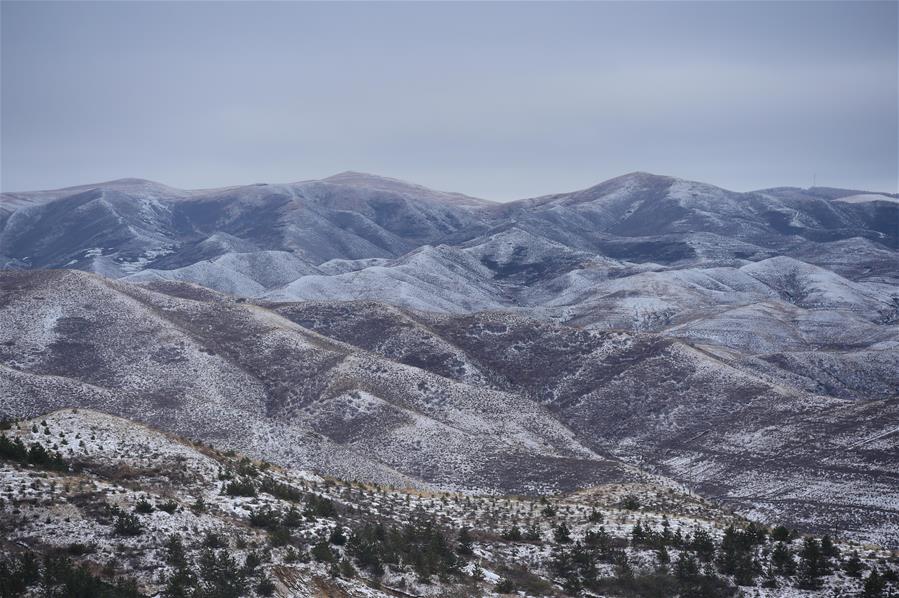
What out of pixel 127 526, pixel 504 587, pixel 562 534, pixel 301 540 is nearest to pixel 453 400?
pixel 562 534

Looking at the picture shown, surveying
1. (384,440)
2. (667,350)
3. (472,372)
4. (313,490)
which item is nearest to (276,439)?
(384,440)

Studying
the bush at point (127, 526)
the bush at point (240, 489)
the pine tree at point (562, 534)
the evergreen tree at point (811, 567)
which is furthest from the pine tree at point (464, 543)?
the evergreen tree at point (811, 567)

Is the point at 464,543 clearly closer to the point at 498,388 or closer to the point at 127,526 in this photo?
the point at 127,526

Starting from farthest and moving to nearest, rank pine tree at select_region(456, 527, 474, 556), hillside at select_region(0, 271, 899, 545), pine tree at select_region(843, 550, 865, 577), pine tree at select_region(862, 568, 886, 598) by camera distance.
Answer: hillside at select_region(0, 271, 899, 545) → pine tree at select_region(456, 527, 474, 556) → pine tree at select_region(843, 550, 865, 577) → pine tree at select_region(862, 568, 886, 598)

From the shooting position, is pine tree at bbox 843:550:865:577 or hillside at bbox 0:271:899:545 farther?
hillside at bbox 0:271:899:545

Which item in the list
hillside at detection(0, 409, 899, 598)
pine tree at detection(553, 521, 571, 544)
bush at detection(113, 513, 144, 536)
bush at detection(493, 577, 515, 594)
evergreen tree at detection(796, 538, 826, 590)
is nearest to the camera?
hillside at detection(0, 409, 899, 598)

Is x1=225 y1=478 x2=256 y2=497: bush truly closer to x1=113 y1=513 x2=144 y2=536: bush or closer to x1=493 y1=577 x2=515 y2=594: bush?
x1=113 y1=513 x2=144 y2=536: bush

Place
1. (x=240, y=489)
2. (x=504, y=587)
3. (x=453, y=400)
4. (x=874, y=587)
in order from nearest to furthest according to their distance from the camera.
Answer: (x=874, y=587), (x=504, y=587), (x=240, y=489), (x=453, y=400)

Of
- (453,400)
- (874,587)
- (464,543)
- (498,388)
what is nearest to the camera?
(874,587)

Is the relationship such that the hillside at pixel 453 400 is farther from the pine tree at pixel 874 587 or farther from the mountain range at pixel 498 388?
the pine tree at pixel 874 587

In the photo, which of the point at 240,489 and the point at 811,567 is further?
the point at 240,489

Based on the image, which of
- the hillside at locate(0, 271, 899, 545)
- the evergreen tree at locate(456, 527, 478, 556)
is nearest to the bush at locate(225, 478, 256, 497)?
the evergreen tree at locate(456, 527, 478, 556)
